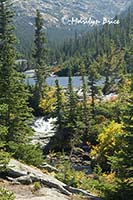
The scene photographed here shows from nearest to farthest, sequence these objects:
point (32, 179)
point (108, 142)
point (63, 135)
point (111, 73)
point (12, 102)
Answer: point (32, 179)
point (12, 102)
point (108, 142)
point (63, 135)
point (111, 73)

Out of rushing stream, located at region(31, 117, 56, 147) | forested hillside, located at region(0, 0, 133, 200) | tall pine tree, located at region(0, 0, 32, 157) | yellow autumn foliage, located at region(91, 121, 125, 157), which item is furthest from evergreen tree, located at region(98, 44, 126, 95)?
tall pine tree, located at region(0, 0, 32, 157)

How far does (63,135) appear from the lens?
58.6 meters

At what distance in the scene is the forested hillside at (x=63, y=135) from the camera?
23.2 m

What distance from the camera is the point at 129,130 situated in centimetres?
2409

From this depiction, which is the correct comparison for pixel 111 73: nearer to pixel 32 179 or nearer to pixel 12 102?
pixel 12 102

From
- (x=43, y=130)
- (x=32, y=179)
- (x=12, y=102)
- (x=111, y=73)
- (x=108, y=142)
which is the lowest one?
(x=43, y=130)

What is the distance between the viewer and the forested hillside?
23156mm

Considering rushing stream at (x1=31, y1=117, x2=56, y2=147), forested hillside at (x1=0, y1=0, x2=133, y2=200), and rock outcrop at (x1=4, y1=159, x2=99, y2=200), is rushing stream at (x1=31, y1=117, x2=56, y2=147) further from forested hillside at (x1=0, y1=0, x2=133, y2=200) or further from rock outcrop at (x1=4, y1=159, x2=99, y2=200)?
rock outcrop at (x1=4, y1=159, x2=99, y2=200)

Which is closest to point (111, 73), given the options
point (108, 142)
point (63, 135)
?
point (63, 135)

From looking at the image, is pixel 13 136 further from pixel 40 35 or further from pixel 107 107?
pixel 40 35

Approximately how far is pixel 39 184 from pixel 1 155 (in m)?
4.05

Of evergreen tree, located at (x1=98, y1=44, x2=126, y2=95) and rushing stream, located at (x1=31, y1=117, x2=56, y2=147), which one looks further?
evergreen tree, located at (x1=98, y1=44, x2=126, y2=95)

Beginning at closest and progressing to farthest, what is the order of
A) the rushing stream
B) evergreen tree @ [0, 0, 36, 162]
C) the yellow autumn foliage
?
evergreen tree @ [0, 0, 36, 162] < the yellow autumn foliage < the rushing stream

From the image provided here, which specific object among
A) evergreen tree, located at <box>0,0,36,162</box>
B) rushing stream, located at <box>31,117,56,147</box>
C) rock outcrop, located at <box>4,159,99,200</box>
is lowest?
rushing stream, located at <box>31,117,56,147</box>
